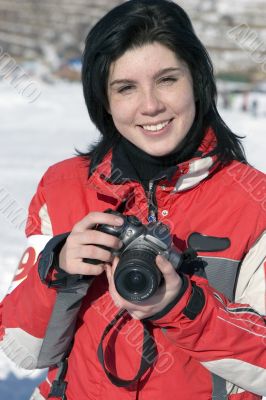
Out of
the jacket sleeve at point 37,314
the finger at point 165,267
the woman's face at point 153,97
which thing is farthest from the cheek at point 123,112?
the finger at point 165,267

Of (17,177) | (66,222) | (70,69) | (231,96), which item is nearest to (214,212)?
(66,222)

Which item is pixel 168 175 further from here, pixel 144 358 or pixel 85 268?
pixel 144 358

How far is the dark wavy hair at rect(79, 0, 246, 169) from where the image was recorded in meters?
1.81

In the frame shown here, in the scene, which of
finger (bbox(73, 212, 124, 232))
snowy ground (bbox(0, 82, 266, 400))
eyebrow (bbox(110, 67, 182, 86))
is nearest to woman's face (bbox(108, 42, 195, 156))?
eyebrow (bbox(110, 67, 182, 86))

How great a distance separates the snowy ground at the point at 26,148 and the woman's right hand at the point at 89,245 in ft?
4.26

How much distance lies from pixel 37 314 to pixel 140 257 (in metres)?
0.37

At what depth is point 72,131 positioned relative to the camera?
16.3m

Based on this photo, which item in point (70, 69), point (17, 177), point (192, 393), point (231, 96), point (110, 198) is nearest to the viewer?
point (192, 393)

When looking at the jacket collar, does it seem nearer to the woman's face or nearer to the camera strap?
the woman's face

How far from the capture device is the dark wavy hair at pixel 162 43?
5.92 feet

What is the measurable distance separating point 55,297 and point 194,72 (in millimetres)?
713

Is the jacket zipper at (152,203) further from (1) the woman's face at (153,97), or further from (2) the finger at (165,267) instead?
(2) the finger at (165,267)

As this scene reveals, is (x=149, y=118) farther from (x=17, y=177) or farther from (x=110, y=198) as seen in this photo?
(x=17, y=177)

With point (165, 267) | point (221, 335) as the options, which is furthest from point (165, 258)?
point (221, 335)
